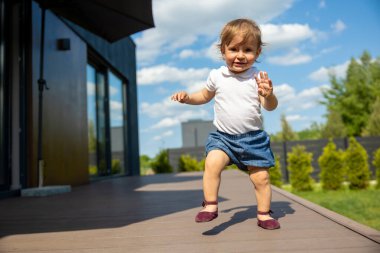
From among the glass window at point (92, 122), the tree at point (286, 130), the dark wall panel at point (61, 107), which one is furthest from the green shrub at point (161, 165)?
the tree at point (286, 130)

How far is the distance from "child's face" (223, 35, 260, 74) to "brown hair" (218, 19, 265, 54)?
2 centimetres

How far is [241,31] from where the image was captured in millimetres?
1873

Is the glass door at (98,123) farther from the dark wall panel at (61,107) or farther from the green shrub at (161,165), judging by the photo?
the green shrub at (161,165)

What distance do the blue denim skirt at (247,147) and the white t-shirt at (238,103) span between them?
0.03m

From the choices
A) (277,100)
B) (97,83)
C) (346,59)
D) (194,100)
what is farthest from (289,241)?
(346,59)

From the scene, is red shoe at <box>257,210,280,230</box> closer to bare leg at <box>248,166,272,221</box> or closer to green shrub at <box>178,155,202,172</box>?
bare leg at <box>248,166,272,221</box>

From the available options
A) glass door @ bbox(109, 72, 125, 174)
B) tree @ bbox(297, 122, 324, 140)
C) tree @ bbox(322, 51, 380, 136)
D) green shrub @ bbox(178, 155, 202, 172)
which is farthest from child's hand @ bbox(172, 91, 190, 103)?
tree @ bbox(297, 122, 324, 140)

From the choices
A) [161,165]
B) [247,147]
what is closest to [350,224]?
[247,147]

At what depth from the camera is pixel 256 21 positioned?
1988 millimetres

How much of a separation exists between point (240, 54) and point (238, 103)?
0.84 feet

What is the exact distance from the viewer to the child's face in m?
1.90

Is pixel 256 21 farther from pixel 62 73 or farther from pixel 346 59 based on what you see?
pixel 346 59

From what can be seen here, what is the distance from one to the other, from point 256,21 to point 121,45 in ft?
28.9

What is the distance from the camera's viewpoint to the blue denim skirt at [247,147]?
195cm
